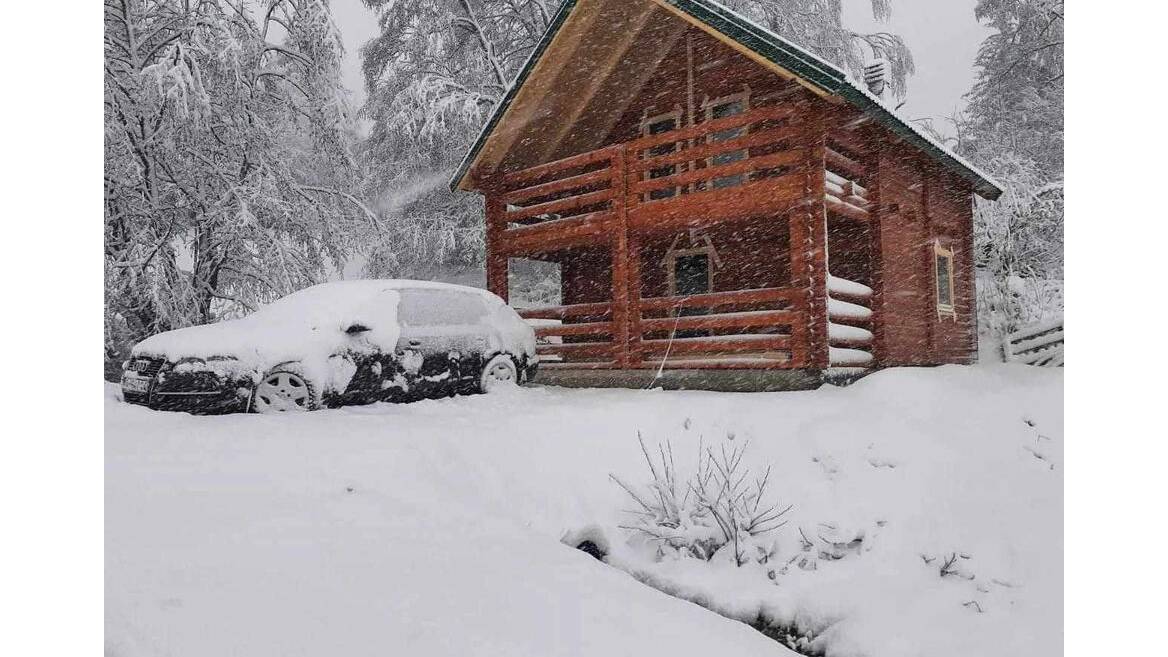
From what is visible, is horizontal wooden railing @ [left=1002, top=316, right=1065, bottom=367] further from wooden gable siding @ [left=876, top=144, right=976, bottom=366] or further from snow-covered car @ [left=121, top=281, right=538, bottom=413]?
snow-covered car @ [left=121, top=281, right=538, bottom=413]

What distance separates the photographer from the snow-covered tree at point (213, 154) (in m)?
4.07

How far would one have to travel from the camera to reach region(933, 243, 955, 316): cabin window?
31.6ft

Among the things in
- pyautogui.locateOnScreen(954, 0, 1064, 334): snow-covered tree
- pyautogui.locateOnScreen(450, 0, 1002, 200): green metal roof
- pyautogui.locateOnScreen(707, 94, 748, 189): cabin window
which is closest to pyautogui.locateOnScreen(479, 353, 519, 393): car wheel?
pyautogui.locateOnScreen(707, 94, 748, 189): cabin window

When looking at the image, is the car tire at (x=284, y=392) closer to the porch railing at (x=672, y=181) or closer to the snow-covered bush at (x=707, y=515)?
the snow-covered bush at (x=707, y=515)

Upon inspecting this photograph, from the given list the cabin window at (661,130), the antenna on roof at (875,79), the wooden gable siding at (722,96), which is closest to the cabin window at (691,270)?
the wooden gable siding at (722,96)

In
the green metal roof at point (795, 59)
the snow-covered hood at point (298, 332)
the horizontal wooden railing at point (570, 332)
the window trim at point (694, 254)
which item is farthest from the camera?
the window trim at point (694, 254)

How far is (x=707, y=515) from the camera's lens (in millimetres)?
3607

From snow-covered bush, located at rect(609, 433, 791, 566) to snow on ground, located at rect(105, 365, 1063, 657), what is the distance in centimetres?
9

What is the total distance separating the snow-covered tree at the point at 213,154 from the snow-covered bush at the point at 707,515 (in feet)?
9.39

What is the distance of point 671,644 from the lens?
8.45ft

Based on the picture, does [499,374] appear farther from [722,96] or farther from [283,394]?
[722,96]

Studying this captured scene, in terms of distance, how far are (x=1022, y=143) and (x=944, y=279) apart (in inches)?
231

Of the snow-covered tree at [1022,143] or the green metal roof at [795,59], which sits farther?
the green metal roof at [795,59]
